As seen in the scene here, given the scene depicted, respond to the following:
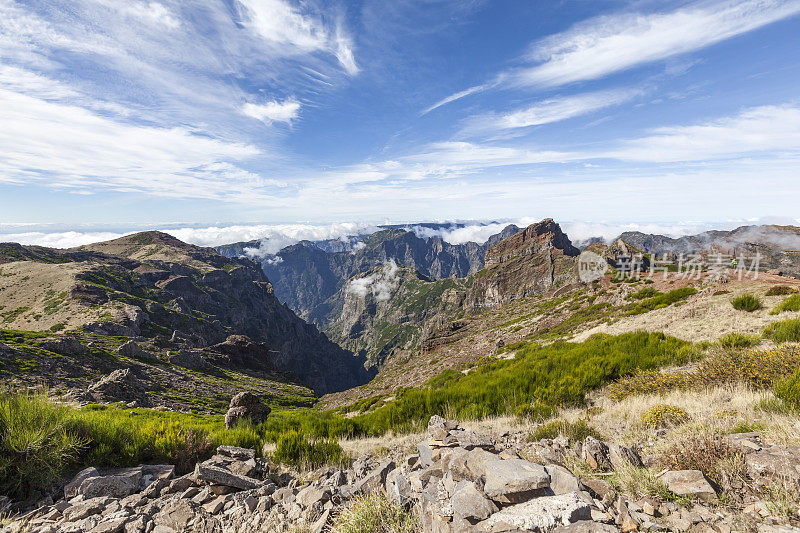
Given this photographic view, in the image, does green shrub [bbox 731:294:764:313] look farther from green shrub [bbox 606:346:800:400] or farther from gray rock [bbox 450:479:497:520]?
gray rock [bbox 450:479:497:520]

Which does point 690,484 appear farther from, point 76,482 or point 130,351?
point 130,351

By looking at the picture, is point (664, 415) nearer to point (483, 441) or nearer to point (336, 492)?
point (483, 441)

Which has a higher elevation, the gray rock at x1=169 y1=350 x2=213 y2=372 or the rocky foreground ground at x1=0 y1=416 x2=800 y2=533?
the rocky foreground ground at x1=0 y1=416 x2=800 y2=533

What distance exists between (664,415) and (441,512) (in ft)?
23.2

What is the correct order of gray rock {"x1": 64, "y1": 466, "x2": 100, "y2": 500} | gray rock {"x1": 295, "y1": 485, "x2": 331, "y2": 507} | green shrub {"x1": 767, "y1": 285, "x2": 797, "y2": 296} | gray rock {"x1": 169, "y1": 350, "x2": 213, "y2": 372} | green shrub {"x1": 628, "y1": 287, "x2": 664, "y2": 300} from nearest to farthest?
gray rock {"x1": 295, "y1": 485, "x2": 331, "y2": 507} → gray rock {"x1": 64, "y1": 466, "x2": 100, "y2": 500} → green shrub {"x1": 767, "y1": 285, "x2": 797, "y2": 296} → green shrub {"x1": 628, "y1": 287, "x2": 664, "y2": 300} → gray rock {"x1": 169, "y1": 350, "x2": 213, "y2": 372}

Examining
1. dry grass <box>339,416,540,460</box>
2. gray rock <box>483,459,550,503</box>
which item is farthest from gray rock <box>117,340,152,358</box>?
gray rock <box>483,459,550,503</box>

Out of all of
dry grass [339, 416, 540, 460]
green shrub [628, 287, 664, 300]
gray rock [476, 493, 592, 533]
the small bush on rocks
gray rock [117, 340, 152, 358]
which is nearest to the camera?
gray rock [476, 493, 592, 533]

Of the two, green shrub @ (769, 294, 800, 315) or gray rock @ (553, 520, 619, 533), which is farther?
green shrub @ (769, 294, 800, 315)

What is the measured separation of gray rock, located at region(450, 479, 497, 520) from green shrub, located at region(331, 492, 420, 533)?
77cm

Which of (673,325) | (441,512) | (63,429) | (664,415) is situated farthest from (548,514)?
(673,325)

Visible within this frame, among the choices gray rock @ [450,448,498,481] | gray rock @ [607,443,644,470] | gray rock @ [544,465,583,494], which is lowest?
gray rock @ [607,443,644,470]

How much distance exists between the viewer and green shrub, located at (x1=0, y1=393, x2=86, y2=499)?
6059 millimetres

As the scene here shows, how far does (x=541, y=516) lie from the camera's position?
139 inches

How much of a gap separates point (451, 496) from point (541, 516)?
1.26 metres
